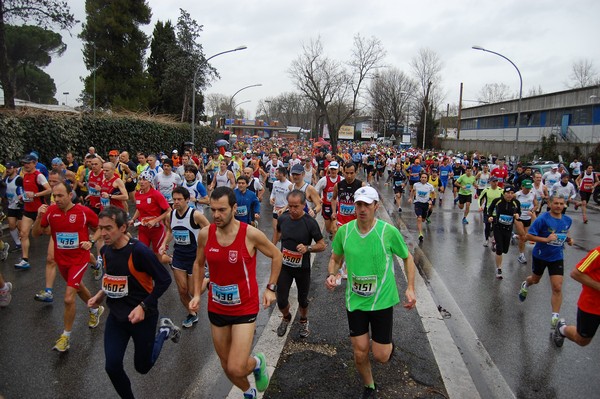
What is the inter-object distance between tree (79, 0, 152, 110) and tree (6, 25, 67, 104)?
1005cm

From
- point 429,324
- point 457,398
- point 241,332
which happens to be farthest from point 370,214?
point 429,324

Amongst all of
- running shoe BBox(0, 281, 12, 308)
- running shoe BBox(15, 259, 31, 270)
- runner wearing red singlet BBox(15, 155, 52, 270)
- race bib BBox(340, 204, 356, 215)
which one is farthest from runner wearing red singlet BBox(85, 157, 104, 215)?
race bib BBox(340, 204, 356, 215)

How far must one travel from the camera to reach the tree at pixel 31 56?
4162cm

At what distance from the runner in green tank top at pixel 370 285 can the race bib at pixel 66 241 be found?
3.26 m

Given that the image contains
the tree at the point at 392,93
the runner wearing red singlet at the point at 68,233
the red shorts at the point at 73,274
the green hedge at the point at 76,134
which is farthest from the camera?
the tree at the point at 392,93

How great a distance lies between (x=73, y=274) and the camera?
203 inches

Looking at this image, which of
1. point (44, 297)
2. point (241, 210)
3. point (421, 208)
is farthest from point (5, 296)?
point (421, 208)

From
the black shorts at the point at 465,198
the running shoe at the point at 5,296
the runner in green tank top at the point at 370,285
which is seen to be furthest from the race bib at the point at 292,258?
the black shorts at the point at 465,198

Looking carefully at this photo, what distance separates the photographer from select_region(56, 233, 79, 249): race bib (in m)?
5.27

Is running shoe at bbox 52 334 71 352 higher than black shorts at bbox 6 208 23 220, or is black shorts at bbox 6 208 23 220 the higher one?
black shorts at bbox 6 208 23 220

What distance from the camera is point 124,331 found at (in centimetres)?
378

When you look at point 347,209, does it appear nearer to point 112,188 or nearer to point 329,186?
point 329,186

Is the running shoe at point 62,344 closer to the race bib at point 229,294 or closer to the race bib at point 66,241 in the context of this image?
the race bib at point 66,241

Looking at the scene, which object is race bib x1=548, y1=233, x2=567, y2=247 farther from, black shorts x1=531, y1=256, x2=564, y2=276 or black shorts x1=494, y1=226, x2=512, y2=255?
black shorts x1=494, y1=226, x2=512, y2=255
